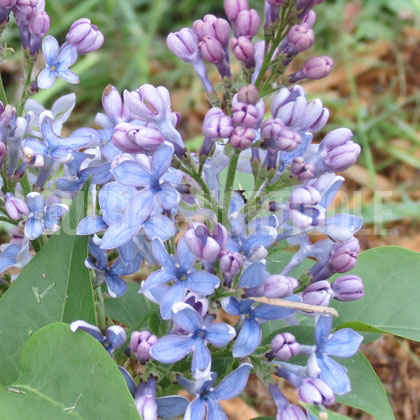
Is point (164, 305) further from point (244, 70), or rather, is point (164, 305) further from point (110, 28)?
point (110, 28)

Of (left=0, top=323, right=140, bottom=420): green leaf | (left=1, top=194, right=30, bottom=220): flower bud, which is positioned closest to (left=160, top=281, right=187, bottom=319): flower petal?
(left=0, top=323, right=140, bottom=420): green leaf

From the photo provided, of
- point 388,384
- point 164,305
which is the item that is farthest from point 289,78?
point 388,384

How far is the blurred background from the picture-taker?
2.85 meters

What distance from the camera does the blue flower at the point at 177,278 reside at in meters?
1.14

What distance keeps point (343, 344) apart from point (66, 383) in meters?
0.47

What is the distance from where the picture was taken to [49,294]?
132cm

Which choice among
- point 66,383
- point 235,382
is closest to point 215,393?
point 235,382

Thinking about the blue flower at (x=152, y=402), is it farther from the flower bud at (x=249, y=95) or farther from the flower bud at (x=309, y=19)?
the flower bud at (x=309, y=19)

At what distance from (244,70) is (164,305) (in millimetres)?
418

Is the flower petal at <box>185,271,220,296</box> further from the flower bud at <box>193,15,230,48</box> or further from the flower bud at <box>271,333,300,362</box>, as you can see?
the flower bud at <box>193,15,230,48</box>

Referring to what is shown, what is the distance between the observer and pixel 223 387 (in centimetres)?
119

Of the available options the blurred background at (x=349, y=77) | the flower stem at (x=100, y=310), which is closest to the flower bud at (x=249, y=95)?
the flower stem at (x=100, y=310)

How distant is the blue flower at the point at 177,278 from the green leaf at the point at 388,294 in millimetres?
387

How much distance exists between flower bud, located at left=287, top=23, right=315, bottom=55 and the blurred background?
1552 mm
